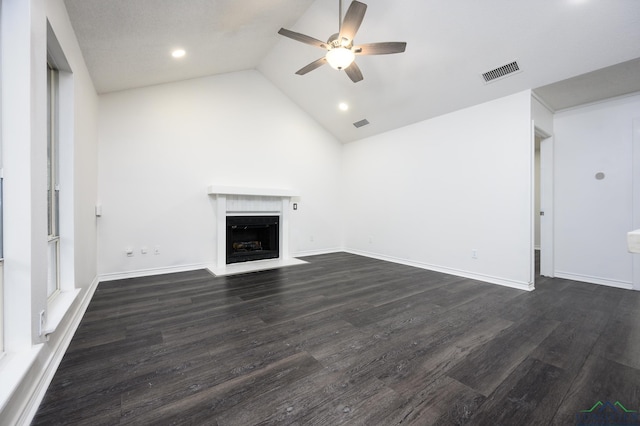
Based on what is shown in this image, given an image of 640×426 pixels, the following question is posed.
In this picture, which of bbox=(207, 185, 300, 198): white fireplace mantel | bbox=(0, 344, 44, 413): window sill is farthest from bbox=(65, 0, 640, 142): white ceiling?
bbox=(0, 344, 44, 413): window sill

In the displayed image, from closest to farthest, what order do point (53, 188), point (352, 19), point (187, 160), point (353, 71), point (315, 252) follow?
point (53, 188) → point (352, 19) → point (353, 71) → point (187, 160) → point (315, 252)

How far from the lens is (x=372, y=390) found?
1.53 m

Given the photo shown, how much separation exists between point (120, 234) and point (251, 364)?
329 cm

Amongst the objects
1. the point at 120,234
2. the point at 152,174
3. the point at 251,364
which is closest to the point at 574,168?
the point at 251,364

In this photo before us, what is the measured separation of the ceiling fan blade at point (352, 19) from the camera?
230cm

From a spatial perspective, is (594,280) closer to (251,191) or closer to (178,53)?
(251,191)

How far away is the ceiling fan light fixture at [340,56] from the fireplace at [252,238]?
3.16m

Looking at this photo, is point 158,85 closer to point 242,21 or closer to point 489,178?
point 242,21

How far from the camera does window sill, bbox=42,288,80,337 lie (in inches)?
62.3

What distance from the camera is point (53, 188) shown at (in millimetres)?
2160

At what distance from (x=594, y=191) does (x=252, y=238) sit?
5588 millimetres

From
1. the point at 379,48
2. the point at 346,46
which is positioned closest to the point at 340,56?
the point at 346,46

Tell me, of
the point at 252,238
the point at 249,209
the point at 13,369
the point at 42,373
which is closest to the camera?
the point at 13,369

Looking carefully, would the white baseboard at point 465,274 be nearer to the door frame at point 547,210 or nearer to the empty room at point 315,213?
the empty room at point 315,213
